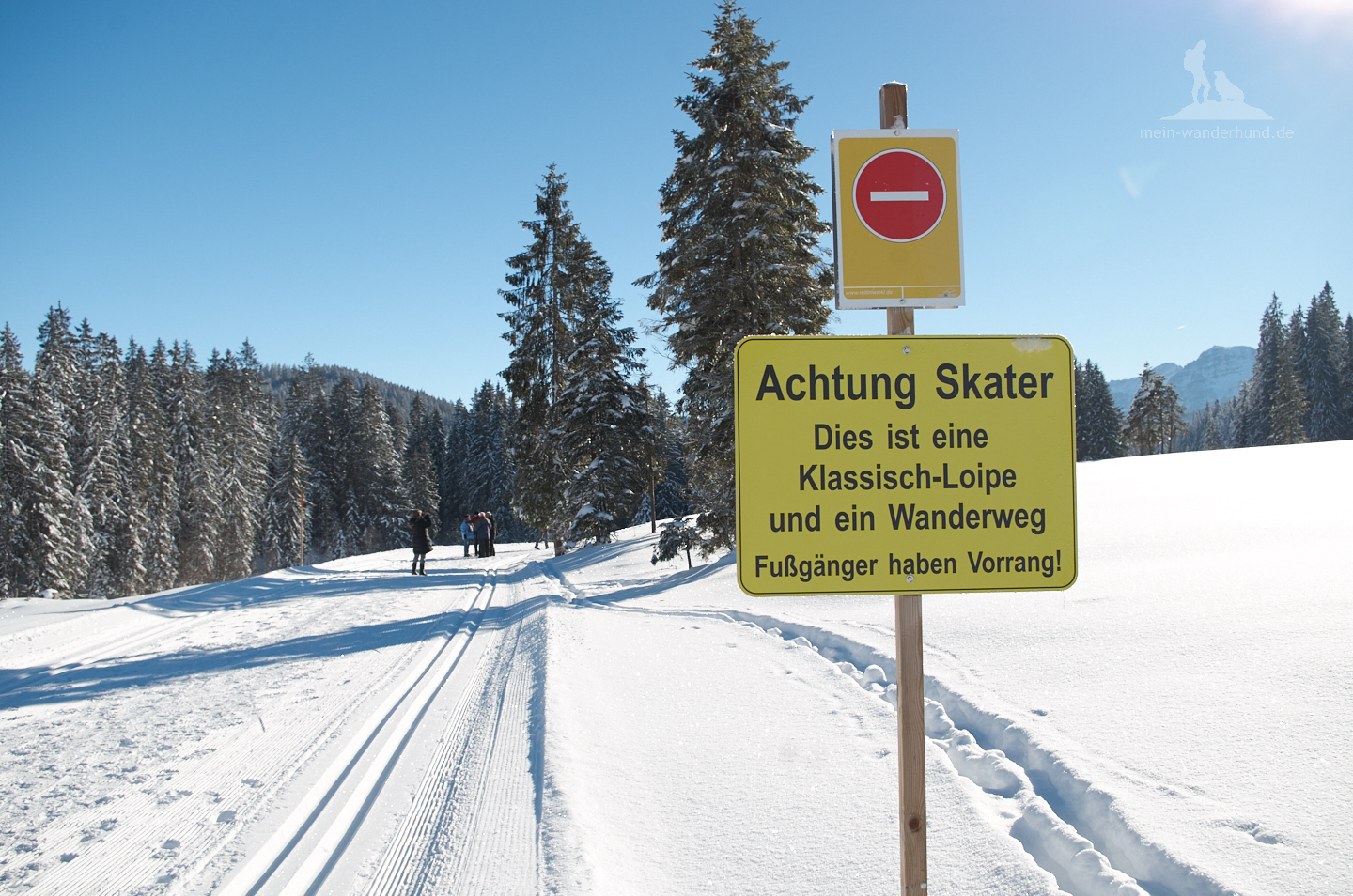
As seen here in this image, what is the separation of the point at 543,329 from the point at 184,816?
2295cm

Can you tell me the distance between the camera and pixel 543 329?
25844 mm

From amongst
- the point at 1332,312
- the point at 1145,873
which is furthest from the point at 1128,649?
the point at 1332,312

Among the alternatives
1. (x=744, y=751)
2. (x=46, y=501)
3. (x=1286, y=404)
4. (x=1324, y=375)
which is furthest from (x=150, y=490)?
(x=1324, y=375)

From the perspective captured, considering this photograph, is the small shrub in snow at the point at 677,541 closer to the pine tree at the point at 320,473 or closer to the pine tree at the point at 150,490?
the pine tree at the point at 150,490

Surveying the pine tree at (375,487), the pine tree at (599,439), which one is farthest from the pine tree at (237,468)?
the pine tree at (599,439)

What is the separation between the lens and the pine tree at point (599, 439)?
22609 mm

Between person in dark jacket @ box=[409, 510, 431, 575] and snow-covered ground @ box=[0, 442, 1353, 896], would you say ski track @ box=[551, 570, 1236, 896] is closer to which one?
snow-covered ground @ box=[0, 442, 1353, 896]

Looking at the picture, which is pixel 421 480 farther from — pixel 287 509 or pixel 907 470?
pixel 907 470

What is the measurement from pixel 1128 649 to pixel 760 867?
11.6 feet

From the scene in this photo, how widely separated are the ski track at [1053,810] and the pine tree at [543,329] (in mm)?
20694

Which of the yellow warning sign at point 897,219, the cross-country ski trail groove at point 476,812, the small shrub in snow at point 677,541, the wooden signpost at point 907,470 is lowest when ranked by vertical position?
the cross-country ski trail groove at point 476,812

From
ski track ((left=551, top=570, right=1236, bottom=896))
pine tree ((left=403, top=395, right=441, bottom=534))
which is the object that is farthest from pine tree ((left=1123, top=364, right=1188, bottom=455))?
ski track ((left=551, top=570, right=1236, bottom=896))

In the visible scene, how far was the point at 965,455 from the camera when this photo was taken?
218 centimetres

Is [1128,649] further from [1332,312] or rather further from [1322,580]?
[1332,312]
